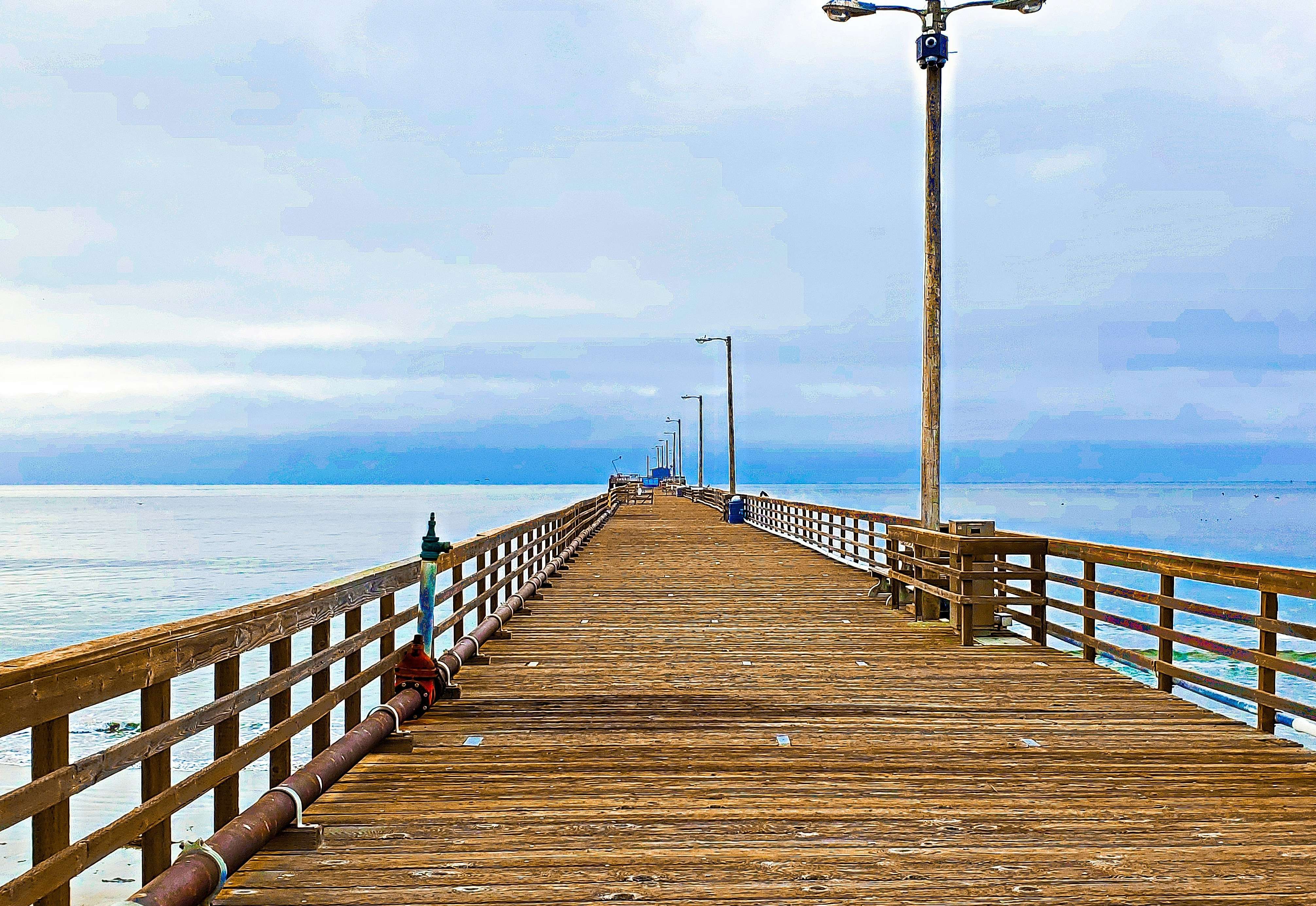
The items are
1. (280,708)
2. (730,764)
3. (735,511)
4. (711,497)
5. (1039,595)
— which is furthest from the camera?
(711,497)

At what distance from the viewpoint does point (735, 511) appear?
3469cm

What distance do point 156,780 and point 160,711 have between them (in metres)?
0.22

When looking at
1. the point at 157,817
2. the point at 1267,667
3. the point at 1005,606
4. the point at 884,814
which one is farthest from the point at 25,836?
the point at 1267,667

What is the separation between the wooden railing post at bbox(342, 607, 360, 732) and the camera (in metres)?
5.55

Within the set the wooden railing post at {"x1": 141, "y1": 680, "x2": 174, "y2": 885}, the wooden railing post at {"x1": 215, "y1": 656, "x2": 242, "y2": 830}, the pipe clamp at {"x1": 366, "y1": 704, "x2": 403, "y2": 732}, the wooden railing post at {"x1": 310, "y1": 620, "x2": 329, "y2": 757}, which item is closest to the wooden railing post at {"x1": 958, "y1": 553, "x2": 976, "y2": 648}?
the pipe clamp at {"x1": 366, "y1": 704, "x2": 403, "y2": 732}

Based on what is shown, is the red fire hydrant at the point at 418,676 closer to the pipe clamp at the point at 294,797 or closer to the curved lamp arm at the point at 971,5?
the pipe clamp at the point at 294,797

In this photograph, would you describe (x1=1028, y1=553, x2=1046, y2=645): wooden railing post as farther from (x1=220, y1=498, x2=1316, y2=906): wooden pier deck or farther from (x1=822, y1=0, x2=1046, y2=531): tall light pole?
(x1=822, y1=0, x2=1046, y2=531): tall light pole

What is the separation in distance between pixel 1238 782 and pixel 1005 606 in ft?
16.1

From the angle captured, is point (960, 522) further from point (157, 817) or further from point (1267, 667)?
point (157, 817)

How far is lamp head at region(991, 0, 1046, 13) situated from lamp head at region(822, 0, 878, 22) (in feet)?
4.02

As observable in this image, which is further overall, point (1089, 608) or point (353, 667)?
point (1089, 608)

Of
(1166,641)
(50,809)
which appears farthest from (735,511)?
(50,809)

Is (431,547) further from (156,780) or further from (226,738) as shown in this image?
(156,780)

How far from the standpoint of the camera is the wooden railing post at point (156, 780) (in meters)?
3.35
